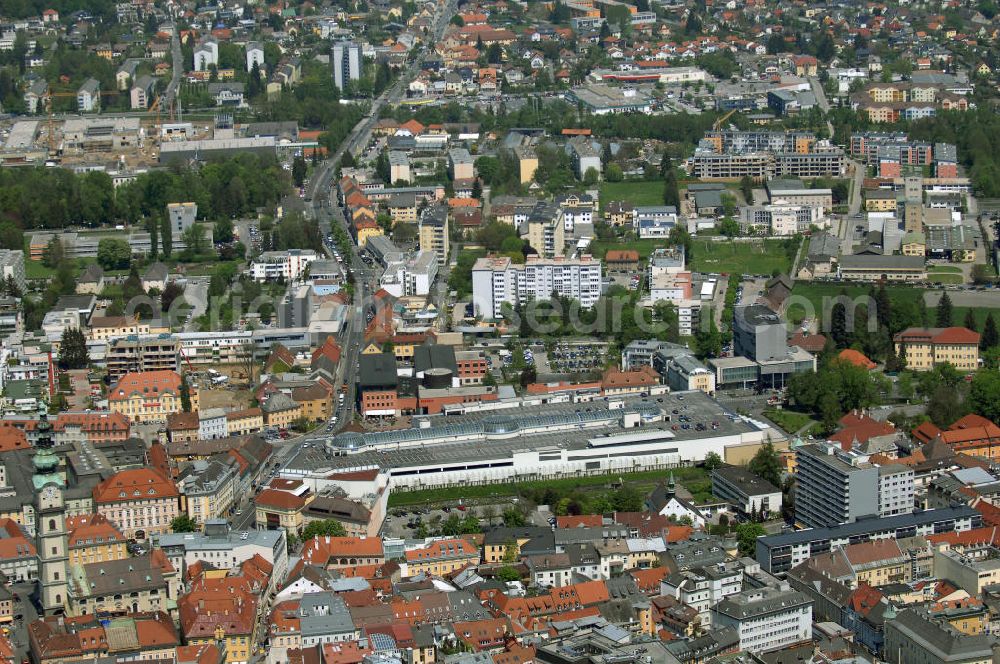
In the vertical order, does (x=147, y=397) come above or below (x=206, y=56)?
below

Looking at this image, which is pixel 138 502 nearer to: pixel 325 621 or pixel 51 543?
pixel 51 543

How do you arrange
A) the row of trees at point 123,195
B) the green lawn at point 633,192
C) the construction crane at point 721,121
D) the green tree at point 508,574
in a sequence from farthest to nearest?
the construction crane at point 721,121 < the green lawn at point 633,192 < the row of trees at point 123,195 < the green tree at point 508,574

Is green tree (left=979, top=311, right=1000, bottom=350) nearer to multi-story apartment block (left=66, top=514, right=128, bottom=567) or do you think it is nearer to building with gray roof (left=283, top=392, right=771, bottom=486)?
building with gray roof (left=283, top=392, right=771, bottom=486)

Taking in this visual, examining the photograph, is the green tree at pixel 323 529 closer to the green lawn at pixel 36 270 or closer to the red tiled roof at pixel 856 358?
the red tiled roof at pixel 856 358

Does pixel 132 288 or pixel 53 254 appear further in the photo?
pixel 53 254

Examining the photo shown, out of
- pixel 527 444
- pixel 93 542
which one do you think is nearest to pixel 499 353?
pixel 527 444

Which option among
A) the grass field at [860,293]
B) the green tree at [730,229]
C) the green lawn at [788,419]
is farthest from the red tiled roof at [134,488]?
the green tree at [730,229]

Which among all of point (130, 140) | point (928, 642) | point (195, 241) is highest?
point (130, 140)

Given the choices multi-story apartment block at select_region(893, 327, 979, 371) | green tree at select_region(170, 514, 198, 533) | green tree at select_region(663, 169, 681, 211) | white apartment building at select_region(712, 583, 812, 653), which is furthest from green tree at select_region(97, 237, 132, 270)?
white apartment building at select_region(712, 583, 812, 653)
